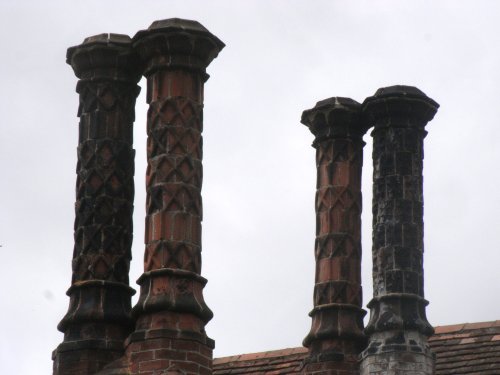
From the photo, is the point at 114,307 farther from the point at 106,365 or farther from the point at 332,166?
the point at 332,166

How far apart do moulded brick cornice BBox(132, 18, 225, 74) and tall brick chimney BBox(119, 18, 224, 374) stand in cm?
1

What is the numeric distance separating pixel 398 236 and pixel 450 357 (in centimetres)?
197

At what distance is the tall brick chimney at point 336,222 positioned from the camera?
25.8 meters

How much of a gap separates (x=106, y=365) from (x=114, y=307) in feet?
2.52

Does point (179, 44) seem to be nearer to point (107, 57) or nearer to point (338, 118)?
point (107, 57)

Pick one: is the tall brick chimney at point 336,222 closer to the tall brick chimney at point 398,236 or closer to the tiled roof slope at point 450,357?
the tall brick chimney at point 398,236

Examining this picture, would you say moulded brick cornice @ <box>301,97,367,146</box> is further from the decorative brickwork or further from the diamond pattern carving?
the diamond pattern carving

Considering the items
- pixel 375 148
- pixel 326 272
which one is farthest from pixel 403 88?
pixel 326 272

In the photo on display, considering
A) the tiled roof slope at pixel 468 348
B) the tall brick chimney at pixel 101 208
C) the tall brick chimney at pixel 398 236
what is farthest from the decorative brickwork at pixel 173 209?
the tiled roof slope at pixel 468 348

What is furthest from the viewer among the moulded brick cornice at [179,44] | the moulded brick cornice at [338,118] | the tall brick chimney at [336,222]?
the moulded brick cornice at [338,118]

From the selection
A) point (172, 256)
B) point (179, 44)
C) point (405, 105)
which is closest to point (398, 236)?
point (405, 105)

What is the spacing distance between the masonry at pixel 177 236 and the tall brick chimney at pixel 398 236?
0.04ft

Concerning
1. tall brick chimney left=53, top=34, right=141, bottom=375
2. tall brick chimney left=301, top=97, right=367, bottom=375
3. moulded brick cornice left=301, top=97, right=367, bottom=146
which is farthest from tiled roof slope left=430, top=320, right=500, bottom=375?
tall brick chimney left=53, top=34, right=141, bottom=375

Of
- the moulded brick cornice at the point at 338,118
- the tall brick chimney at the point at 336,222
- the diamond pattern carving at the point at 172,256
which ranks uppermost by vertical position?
the moulded brick cornice at the point at 338,118
